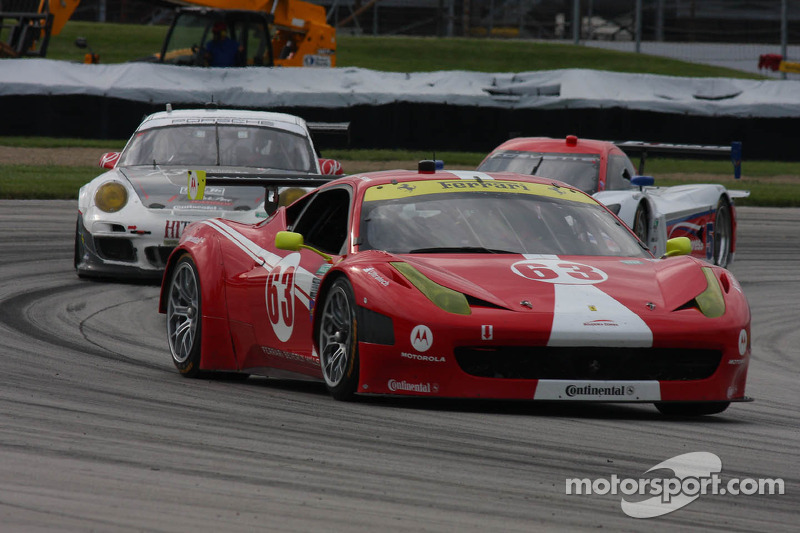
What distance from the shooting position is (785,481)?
4.55m

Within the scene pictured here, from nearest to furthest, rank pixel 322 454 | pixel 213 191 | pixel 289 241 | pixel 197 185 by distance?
pixel 322 454 < pixel 289 241 < pixel 197 185 < pixel 213 191

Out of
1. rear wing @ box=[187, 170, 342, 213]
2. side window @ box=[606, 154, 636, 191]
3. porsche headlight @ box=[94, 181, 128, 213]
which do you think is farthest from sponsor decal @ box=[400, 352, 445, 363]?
side window @ box=[606, 154, 636, 191]

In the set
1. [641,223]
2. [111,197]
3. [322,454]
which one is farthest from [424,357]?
[641,223]

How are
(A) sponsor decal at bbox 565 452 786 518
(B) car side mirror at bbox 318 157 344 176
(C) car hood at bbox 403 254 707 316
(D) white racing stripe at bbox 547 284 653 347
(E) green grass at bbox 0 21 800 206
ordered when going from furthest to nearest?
(E) green grass at bbox 0 21 800 206 < (B) car side mirror at bbox 318 157 344 176 < (C) car hood at bbox 403 254 707 316 < (D) white racing stripe at bbox 547 284 653 347 < (A) sponsor decal at bbox 565 452 786 518

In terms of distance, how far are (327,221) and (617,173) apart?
7070 mm

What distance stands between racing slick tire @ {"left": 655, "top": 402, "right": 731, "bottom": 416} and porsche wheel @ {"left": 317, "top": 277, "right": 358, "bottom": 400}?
1.31m

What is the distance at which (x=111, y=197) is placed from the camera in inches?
447

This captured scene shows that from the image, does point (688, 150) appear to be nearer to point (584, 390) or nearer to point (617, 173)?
point (617, 173)

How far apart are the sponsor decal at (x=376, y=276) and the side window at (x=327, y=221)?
2.78 ft

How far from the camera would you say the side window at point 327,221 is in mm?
6836

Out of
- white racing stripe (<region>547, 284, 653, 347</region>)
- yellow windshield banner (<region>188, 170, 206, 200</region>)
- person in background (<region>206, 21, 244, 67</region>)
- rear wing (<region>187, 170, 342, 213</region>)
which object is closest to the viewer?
white racing stripe (<region>547, 284, 653, 347</region>)

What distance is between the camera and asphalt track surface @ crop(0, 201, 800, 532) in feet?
12.9

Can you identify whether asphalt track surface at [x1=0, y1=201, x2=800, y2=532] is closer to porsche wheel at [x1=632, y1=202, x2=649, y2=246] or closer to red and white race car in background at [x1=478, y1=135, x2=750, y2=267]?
porsche wheel at [x1=632, y1=202, x2=649, y2=246]

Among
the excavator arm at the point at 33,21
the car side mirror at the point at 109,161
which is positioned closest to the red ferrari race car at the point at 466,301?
the car side mirror at the point at 109,161
